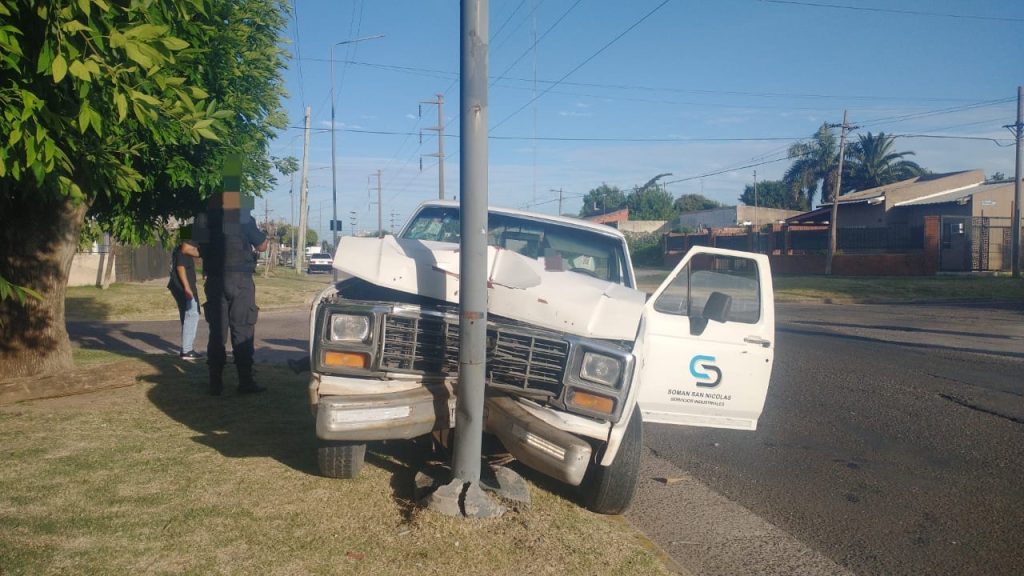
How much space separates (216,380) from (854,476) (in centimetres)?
531

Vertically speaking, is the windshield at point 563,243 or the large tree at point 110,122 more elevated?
the large tree at point 110,122

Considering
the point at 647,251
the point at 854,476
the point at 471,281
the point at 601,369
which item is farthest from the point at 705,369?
the point at 647,251

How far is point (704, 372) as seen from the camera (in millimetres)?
5906

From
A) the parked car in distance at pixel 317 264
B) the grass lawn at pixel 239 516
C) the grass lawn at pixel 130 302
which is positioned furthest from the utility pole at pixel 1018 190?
the parked car in distance at pixel 317 264

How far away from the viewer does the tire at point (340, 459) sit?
4.61 meters

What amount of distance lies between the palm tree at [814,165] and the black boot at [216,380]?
58.7 meters

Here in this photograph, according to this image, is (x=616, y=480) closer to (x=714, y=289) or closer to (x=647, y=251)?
(x=714, y=289)

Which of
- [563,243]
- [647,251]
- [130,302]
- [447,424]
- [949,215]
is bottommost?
[130,302]

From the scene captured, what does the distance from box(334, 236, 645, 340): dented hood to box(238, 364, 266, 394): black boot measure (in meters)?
3.01

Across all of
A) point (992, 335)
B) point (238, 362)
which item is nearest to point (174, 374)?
point (238, 362)

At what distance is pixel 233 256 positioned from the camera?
271 inches

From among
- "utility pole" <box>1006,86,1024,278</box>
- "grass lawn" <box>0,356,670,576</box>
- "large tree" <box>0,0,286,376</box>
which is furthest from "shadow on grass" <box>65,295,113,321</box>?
"utility pole" <box>1006,86,1024,278</box>

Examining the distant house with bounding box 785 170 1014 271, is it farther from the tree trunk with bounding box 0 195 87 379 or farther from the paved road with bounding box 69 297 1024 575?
the tree trunk with bounding box 0 195 87 379

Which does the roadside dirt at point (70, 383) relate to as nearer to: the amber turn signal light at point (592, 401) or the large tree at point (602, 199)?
the amber turn signal light at point (592, 401)
